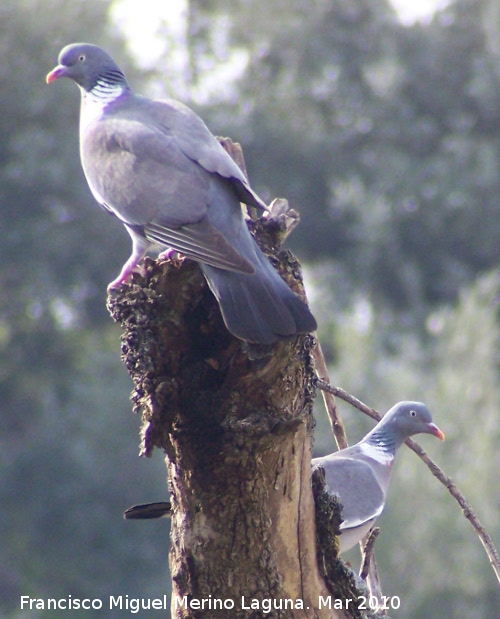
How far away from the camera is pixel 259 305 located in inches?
130

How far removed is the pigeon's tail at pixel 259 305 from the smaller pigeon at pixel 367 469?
1262 mm

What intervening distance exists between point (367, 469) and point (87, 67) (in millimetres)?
2140

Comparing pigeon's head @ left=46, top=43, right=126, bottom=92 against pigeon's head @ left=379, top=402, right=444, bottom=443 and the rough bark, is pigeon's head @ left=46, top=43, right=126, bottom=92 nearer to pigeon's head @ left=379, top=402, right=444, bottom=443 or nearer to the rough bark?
the rough bark

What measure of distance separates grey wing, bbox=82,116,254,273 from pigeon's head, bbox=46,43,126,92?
0.52 m

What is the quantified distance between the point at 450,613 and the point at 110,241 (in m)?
9.05

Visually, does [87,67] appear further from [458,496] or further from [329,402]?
[458,496]

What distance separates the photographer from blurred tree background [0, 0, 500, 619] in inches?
670

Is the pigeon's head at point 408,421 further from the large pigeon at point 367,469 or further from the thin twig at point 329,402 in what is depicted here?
the thin twig at point 329,402

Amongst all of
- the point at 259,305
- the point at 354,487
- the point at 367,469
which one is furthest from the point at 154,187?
the point at 367,469

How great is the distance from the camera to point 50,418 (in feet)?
67.1

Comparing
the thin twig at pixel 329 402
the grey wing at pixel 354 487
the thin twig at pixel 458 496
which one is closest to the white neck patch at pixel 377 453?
the grey wing at pixel 354 487

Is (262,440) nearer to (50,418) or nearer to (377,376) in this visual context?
(377,376)

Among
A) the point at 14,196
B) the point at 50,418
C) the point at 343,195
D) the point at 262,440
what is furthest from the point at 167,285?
the point at 343,195

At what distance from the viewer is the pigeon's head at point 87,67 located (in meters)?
4.84
